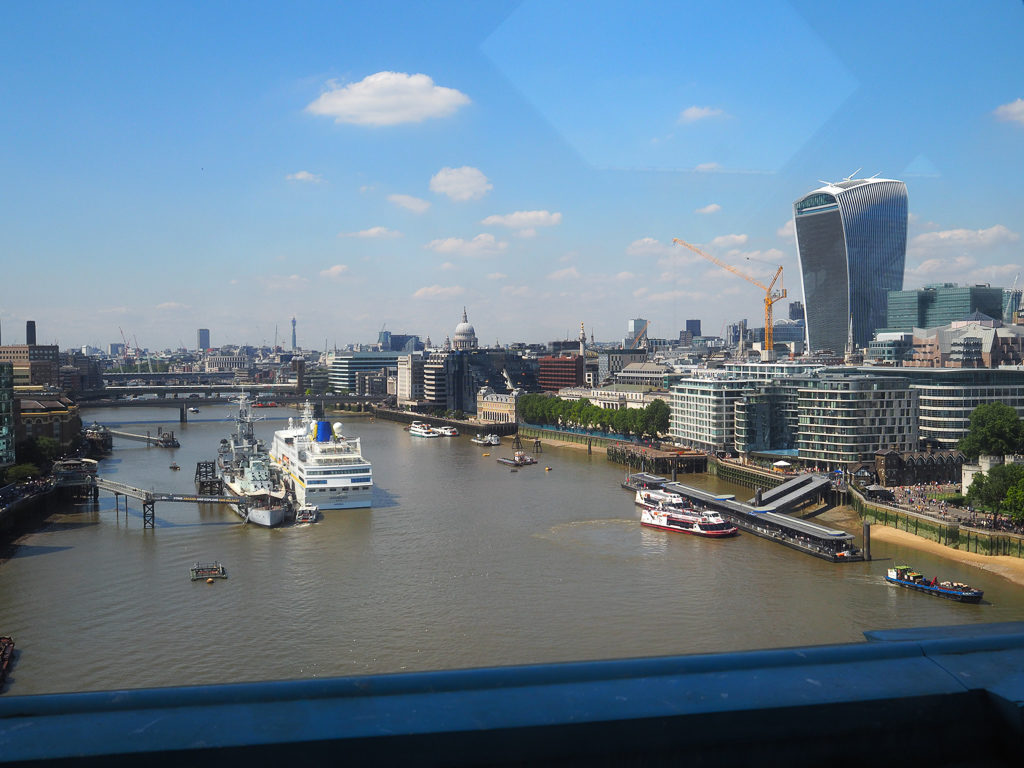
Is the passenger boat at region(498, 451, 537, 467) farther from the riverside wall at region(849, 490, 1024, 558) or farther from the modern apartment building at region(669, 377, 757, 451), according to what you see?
the riverside wall at region(849, 490, 1024, 558)

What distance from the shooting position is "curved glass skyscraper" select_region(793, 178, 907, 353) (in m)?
25.0

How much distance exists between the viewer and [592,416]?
17641 millimetres

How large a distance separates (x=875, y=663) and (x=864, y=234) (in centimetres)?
2703

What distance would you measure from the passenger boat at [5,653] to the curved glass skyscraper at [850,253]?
24.8 m

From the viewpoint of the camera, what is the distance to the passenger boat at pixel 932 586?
19.1 feet

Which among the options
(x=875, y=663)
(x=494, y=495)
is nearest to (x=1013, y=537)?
(x=494, y=495)

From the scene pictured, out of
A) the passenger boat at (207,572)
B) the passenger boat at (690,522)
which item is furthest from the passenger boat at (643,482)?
the passenger boat at (207,572)

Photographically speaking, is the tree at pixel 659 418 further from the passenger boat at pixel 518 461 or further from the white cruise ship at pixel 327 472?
the white cruise ship at pixel 327 472

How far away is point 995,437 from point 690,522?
423 cm

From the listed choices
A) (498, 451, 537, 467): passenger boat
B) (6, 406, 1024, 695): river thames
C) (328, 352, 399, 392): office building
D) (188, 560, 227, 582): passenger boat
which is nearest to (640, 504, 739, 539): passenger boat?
(6, 406, 1024, 695): river thames

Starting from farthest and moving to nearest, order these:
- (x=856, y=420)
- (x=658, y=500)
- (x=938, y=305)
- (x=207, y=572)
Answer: (x=938, y=305) → (x=856, y=420) → (x=658, y=500) → (x=207, y=572)

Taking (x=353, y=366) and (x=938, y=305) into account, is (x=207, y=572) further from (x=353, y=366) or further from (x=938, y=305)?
(x=353, y=366)

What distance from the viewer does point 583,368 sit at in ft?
93.8

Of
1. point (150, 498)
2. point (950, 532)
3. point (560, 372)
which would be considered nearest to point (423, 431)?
point (560, 372)
